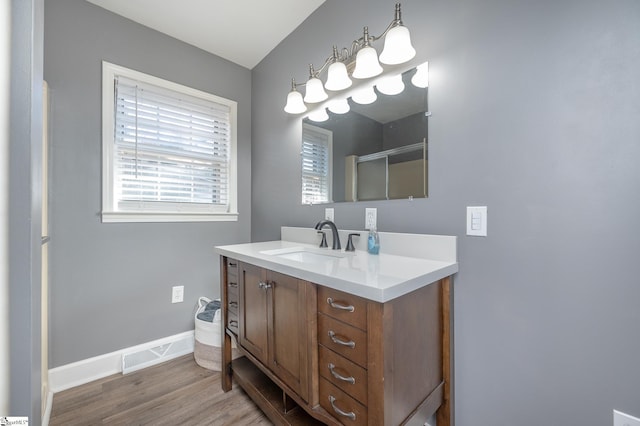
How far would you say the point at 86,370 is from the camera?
5.45 ft

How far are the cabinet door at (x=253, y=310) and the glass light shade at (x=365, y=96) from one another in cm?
108

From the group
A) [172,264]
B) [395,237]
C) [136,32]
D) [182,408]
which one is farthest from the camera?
[172,264]

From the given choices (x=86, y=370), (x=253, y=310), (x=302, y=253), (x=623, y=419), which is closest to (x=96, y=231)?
(x=86, y=370)

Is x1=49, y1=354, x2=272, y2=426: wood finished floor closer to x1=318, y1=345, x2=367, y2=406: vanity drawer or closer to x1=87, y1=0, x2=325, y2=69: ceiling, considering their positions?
x1=318, y1=345, x2=367, y2=406: vanity drawer

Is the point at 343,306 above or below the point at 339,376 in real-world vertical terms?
above

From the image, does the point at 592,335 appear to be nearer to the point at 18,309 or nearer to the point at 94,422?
the point at 18,309

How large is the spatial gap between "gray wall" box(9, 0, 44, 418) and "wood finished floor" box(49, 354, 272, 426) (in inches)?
37.3

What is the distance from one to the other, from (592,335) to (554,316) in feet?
0.31

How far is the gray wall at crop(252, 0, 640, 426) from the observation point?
2.51 ft

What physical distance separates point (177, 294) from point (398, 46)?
223 cm

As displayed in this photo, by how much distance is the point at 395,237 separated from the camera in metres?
1.26

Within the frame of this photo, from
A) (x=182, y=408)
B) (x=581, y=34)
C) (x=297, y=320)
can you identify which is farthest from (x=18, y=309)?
(x=581, y=34)

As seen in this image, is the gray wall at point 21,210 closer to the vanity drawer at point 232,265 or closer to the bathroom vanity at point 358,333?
the bathroom vanity at point 358,333

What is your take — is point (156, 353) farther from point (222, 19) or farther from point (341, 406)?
point (222, 19)
